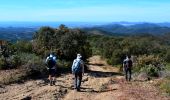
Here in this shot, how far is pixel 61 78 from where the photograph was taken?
78.1ft

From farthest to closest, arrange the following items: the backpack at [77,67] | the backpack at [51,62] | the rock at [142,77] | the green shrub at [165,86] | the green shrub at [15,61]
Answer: the green shrub at [15,61], the rock at [142,77], the backpack at [51,62], the backpack at [77,67], the green shrub at [165,86]

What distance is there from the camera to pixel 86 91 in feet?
63.2

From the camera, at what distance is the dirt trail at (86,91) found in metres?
17.7

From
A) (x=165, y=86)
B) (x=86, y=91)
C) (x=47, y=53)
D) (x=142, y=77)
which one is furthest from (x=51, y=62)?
(x=47, y=53)

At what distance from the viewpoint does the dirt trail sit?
17656mm

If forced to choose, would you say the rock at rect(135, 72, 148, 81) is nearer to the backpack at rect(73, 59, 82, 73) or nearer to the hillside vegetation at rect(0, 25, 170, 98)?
the hillside vegetation at rect(0, 25, 170, 98)

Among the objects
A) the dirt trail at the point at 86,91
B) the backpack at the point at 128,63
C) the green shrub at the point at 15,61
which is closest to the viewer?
the dirt trail at the point at 86,91

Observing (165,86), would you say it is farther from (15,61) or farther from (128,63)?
(15,61)

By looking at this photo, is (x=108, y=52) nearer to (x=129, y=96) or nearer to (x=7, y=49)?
(x=7, y=49)

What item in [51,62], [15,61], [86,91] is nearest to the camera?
[86,91]

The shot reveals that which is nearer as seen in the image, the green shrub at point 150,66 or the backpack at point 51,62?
the backpack at point 51,62

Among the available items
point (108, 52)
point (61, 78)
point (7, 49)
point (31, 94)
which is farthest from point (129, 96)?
point (108, 52)

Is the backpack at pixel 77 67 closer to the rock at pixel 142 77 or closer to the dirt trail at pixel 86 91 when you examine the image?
the dirt trail at pixel 86 91

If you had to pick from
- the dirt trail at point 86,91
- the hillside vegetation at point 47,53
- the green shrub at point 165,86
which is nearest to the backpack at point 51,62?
the dirt trail at point 86,91
